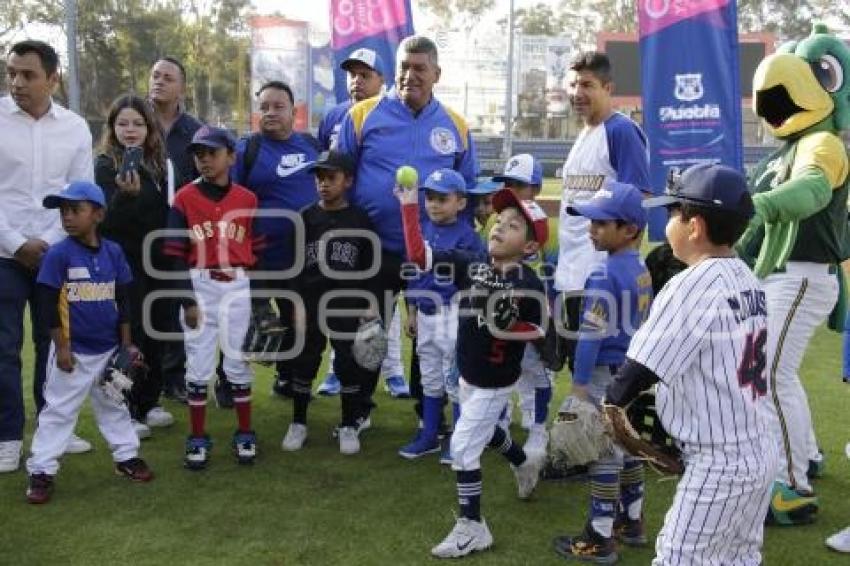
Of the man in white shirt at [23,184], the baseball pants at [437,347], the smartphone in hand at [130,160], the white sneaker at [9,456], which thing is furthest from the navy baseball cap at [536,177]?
the white sneaker at [9,456]

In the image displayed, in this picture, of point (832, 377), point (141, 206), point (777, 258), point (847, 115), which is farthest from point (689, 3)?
point (141, 206)

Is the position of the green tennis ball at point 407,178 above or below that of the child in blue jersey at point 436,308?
above

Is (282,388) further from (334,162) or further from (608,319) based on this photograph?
(608,319)

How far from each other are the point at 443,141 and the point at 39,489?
266 centimetres

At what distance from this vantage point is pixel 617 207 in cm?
316

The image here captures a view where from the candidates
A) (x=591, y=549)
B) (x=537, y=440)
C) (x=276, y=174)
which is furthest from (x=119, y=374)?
(x=591, y=549)

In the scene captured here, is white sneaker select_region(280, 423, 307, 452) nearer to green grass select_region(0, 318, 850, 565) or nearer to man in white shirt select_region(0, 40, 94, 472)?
green grass select_region(0, 318, 850, 565)

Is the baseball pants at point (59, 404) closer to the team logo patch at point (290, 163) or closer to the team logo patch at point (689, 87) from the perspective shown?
the team logo patch at point (290, 163)

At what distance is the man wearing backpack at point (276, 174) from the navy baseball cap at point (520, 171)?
1.15 m

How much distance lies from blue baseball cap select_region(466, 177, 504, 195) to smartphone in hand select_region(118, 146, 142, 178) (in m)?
1.86

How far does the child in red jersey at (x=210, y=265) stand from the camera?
430 centimetres

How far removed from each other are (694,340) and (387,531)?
6.14 feet

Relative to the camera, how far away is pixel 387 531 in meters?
3.59

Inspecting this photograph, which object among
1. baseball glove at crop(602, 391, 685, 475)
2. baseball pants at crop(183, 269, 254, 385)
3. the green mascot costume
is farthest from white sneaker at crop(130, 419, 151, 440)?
the green mascot costume
